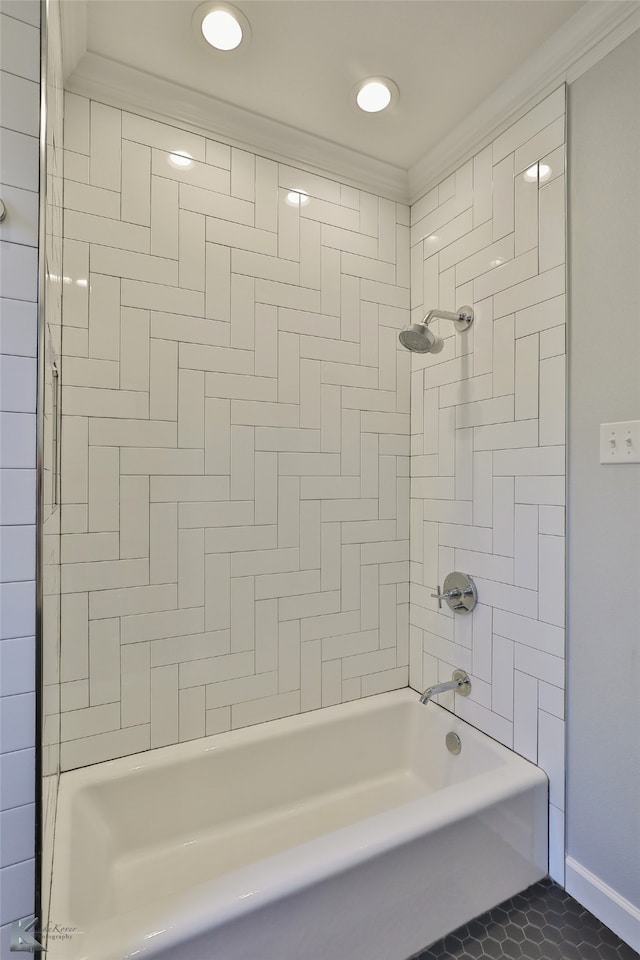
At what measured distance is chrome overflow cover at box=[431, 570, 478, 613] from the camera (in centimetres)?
182

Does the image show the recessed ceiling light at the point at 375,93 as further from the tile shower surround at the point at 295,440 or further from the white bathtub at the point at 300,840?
the white bathtub at the point at 300,840

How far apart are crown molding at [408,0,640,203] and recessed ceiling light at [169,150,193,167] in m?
0.98

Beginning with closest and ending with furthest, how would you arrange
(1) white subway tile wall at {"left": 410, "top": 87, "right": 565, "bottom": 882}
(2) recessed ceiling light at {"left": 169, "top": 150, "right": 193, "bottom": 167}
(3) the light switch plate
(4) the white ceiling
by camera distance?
(3) the light switch plate, (4) the white ceiling, (1) white subway tile wall at {"left": 410, "top": 87, "right": 565, "bottom": 882}, (2) recessed ceiling light at {"left": 169, "top": 150, "right": 193, "bottom": 167}

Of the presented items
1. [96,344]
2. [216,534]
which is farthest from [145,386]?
[216,534]

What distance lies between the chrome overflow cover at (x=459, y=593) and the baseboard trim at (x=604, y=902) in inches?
31.4

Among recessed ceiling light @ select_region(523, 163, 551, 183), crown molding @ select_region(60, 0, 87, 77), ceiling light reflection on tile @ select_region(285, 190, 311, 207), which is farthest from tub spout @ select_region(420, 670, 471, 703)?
crown molding @ select_region(60, 0, 87, 77)

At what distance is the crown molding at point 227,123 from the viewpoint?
1557 mm

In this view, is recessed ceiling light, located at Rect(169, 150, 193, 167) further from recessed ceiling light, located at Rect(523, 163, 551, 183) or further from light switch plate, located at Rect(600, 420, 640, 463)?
light switch plate, located at Rect(600, 420, 640, 463)

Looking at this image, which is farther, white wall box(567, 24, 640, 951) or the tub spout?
the tub spout

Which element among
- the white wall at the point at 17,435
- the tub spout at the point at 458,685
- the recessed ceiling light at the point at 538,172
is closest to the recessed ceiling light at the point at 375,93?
the recessed ceiling light at the point at 538,172

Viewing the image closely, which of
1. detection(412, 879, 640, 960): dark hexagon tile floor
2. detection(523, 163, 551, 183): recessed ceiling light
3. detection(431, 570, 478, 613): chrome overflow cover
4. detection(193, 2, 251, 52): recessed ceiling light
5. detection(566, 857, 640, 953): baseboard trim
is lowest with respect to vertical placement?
detection(412, 879, 640, 960): dark hexagon tile floor

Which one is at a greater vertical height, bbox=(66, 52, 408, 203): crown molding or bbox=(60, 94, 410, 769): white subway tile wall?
bbox=(66, 52, 408, 203): crown molding

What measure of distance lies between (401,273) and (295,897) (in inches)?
87.4

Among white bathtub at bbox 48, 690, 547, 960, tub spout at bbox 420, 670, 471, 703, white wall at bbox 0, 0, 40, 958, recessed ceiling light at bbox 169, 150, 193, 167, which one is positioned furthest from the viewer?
tub spout at bbox 420, 670, 471, 703
